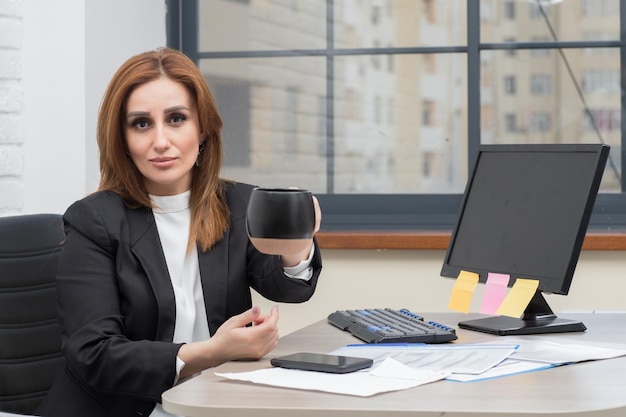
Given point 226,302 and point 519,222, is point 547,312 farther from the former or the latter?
point 226,302

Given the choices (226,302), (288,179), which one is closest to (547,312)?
(226,302)

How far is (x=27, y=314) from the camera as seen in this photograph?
175cm

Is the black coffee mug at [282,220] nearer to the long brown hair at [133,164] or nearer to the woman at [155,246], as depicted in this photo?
the woman at [155,246]

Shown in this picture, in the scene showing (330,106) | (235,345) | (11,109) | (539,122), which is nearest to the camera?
(235,345)

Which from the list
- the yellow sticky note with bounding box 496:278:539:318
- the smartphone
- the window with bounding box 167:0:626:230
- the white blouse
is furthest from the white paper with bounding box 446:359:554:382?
the window with bounding box 167:0:626:230

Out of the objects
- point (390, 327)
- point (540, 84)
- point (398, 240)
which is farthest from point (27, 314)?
point (540, 84)

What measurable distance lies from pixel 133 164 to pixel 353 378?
0.74 m

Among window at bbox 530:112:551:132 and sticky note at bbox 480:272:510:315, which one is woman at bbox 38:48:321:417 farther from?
window at bbox 530:112:551:132

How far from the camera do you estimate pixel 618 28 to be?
110 inches

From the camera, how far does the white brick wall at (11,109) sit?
2514 mm

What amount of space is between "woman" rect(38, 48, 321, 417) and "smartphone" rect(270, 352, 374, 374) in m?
0.25

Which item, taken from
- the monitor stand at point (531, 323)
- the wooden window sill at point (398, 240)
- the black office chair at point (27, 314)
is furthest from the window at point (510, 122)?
the black office chair at point (27, 314)

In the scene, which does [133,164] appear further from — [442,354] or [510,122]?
[510,122]

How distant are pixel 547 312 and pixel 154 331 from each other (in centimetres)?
74
